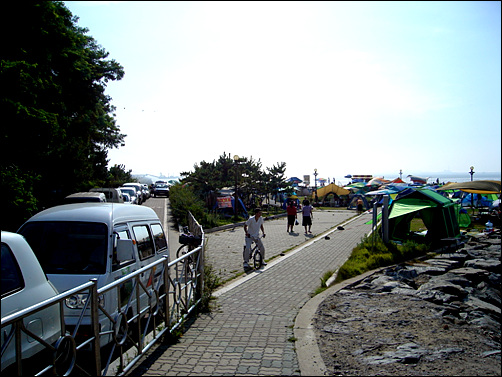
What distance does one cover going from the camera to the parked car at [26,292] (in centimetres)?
385

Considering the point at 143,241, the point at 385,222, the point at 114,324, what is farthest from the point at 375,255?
the point at 114,324

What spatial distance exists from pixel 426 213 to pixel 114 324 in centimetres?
1565

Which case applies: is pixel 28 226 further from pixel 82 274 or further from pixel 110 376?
pixel 110 376

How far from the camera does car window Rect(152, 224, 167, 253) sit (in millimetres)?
7859

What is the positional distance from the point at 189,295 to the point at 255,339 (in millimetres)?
1432

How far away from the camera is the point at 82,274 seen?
582 cm

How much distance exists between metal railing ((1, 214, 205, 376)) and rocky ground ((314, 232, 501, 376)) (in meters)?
2.13

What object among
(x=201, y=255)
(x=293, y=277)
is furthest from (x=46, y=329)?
(x=293, y=277)

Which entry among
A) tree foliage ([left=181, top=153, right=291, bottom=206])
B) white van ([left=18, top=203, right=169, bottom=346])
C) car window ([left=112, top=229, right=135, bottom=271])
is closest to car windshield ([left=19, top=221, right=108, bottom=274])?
white van ([left=18, top=203, right=169, bottom=346])

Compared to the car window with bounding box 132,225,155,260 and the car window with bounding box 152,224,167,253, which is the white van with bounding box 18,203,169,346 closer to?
the car window with bounding box 132,225,155,260

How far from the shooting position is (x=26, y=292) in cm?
416

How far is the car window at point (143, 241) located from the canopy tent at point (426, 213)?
1150cm

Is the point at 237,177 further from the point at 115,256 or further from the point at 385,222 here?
the point at 115,256

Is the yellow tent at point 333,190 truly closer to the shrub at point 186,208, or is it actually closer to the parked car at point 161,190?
the parked car at point 161,190
